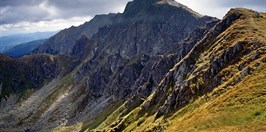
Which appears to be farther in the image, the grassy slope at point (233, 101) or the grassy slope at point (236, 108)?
the grassy slope at point (233, 101)

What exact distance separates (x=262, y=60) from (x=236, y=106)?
28294 millimetres

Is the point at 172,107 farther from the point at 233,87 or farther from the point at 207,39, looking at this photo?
the point at 207,39

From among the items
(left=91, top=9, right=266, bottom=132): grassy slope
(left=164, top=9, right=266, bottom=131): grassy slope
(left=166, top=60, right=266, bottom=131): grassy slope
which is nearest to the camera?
(left=166, top=60, right=266, bottom=131): grassy slope

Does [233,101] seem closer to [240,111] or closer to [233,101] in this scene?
[233,101]

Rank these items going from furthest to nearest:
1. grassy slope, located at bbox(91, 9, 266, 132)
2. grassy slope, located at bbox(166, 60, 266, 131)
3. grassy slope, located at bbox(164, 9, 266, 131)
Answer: grassy slope, located at bbox(91, 9, 266, 132)
grassy slope, located at bbox(164, 9, 266, 131)
grassy slope, located at bbox(166, 60, 266, 131)

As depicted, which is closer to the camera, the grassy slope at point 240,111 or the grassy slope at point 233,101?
the grassy slope at point 240,111

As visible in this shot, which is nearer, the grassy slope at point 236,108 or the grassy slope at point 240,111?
the grassy slope at point 240,111

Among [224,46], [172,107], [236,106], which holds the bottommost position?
[172,107]

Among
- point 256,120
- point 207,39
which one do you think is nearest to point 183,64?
point 207,39

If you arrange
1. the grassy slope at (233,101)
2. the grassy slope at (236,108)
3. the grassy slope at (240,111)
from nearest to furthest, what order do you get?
the grassy slope at (240,111) < the grassy slope at (236,108) < the grassy slope at (233,101)

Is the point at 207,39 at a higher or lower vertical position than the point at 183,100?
higher

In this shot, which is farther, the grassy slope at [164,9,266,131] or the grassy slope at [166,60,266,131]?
the grassy slope at [164,9,266,131]

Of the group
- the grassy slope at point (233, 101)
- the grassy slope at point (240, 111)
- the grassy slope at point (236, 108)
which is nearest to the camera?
the grassy slope at point (240, 111)

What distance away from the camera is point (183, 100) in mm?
116375
